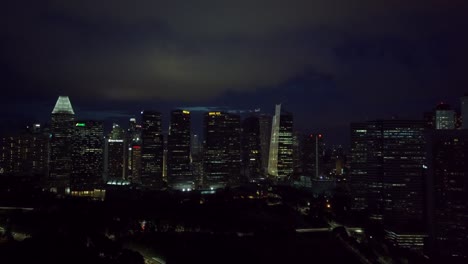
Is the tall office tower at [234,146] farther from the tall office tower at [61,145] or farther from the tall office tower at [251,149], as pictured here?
the tall office tower at [61,145]

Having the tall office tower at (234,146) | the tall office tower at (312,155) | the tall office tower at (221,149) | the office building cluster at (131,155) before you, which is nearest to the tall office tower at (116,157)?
the office building cluster at (131,155)

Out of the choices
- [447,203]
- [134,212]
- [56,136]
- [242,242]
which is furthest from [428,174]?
[56,136]

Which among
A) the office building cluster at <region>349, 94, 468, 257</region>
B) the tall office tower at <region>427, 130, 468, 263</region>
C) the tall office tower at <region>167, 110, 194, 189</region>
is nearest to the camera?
the tall office tower at <region>427, 130, 468, 263</region>

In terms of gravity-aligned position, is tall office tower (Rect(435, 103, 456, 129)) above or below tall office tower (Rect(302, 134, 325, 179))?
above

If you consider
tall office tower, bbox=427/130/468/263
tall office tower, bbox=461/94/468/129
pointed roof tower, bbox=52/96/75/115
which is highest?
pointed roof tower, bbox=52/96/75/115

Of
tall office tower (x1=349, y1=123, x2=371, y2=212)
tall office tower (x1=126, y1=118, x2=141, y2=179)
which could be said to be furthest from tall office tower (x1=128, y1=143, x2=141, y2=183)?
tall office tower (x1=349, y1=123, x2=371, y2=212)

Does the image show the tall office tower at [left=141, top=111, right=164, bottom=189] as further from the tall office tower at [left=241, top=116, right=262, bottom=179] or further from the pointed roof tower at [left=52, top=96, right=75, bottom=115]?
the tall office tower at [left=241, top=116, right=262, bottom=179]
